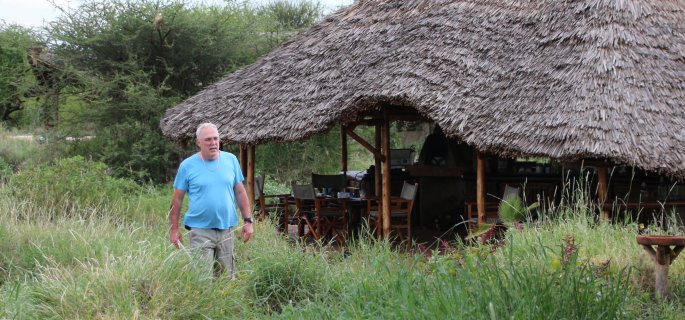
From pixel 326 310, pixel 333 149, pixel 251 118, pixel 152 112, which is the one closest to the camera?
pixel 326 310

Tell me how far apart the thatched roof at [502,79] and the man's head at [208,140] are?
3978 millimetres

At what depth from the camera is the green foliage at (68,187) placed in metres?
10.6

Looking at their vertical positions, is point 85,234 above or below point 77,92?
below

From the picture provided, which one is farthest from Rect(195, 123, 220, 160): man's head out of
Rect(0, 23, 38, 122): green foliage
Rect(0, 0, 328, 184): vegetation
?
Rect(0, 23, 38, 122): green foliage

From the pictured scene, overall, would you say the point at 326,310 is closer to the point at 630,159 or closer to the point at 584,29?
the point at 630,159

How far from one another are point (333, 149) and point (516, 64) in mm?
11636

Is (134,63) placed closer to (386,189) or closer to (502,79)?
(386,189)

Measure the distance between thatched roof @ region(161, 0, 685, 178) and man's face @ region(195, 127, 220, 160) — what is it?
3974mm

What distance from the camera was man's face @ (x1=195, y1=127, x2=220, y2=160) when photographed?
6518 millimetres

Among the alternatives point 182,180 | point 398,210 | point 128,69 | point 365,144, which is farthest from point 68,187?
point 128,69

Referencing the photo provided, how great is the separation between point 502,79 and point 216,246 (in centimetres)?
521

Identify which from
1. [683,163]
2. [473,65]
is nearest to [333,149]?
[473,65]

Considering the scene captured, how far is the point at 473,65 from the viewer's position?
11.2 metres

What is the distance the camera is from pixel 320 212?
1195 cm
